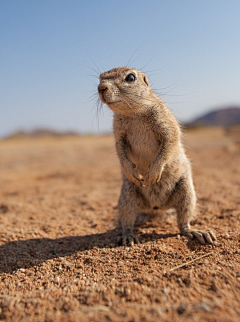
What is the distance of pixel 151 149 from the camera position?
388 cm

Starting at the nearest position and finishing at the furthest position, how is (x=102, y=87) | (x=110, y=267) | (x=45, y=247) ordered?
(x=110, y=267) → (x=102, y=87) → (x=45, y=247)

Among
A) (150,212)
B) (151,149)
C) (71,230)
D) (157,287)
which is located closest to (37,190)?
(71,230)

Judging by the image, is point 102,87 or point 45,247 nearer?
point 102,87

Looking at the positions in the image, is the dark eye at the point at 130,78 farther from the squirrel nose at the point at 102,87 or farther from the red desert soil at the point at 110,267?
the red desert soil at the point at 110,267

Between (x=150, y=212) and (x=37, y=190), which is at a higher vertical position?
(x=150, y=212)

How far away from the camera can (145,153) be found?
3.93 meters

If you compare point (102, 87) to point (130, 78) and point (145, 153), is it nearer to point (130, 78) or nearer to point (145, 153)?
point (130, 78)

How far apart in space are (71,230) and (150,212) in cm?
128

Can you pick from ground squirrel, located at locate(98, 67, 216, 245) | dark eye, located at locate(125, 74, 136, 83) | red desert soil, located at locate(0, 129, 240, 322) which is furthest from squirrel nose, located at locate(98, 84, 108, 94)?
red desert soil, located at locate(0, 129, 240, 322)

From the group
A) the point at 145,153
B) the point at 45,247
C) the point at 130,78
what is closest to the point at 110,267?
the point at 45,247

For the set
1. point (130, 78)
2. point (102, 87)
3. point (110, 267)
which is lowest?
point (110, 267)

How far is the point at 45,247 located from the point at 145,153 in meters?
1.83

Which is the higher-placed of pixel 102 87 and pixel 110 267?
pixel 102 87

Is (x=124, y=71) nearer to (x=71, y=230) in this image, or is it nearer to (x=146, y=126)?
(x=146, y=126)
